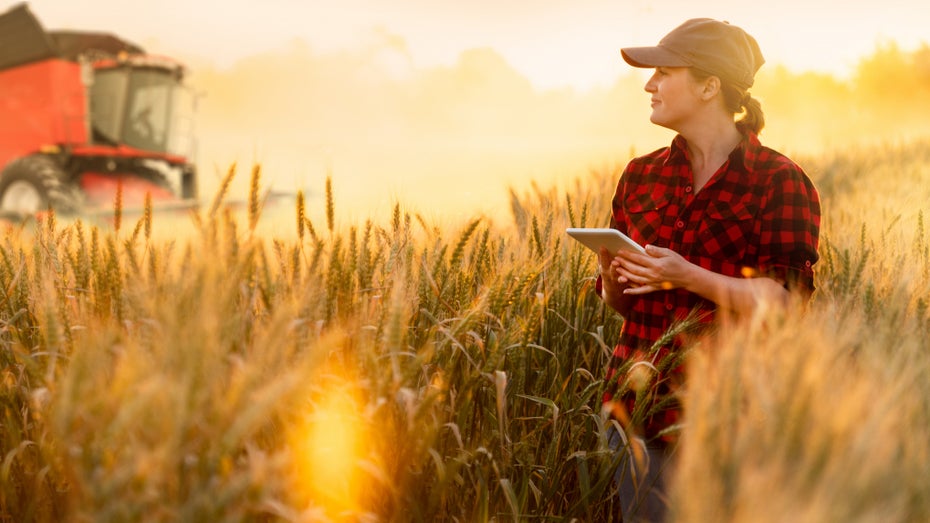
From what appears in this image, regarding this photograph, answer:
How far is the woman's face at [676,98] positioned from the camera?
1986 mm

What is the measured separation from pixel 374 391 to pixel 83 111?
1206 cm

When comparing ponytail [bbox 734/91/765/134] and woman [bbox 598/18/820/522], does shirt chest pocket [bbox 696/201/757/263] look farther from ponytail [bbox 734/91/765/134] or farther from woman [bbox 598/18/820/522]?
ponytail [bbox 734/91/765/134]

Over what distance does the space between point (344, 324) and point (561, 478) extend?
2.12 feet

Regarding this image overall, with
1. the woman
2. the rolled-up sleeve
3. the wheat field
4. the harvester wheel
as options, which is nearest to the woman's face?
the woman

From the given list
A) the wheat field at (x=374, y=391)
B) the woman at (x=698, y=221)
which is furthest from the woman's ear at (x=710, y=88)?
the wheat field at (x=374, y=391)

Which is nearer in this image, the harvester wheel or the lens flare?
the lens flare

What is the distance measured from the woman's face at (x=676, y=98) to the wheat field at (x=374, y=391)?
45cm

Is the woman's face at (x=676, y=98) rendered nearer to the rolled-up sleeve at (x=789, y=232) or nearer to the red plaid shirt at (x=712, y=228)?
the red plaid shirt at (x=712, y=228)

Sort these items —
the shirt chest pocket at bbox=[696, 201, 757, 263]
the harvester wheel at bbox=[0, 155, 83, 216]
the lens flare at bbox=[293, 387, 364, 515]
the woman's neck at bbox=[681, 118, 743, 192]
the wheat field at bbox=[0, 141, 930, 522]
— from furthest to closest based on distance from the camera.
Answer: the harvester wheel at bbox=[0, 155, 83, 216], the woman's neck at bbox=[681, 118, 743, 192], the shirt chest pocket at bbox=[696, 201, 757, 263], the lens flare at bbox=[293, 387, 364, 515], the wheat field at bbox=[0, 141, 930, 522]

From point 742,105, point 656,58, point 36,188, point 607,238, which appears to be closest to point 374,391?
point 607,238

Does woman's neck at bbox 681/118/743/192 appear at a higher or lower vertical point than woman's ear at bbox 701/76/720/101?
lower

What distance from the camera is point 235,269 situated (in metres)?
1.33

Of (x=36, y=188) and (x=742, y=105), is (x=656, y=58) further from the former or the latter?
(x=36, y=188)

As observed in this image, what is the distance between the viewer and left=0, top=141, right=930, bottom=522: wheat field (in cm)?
94
